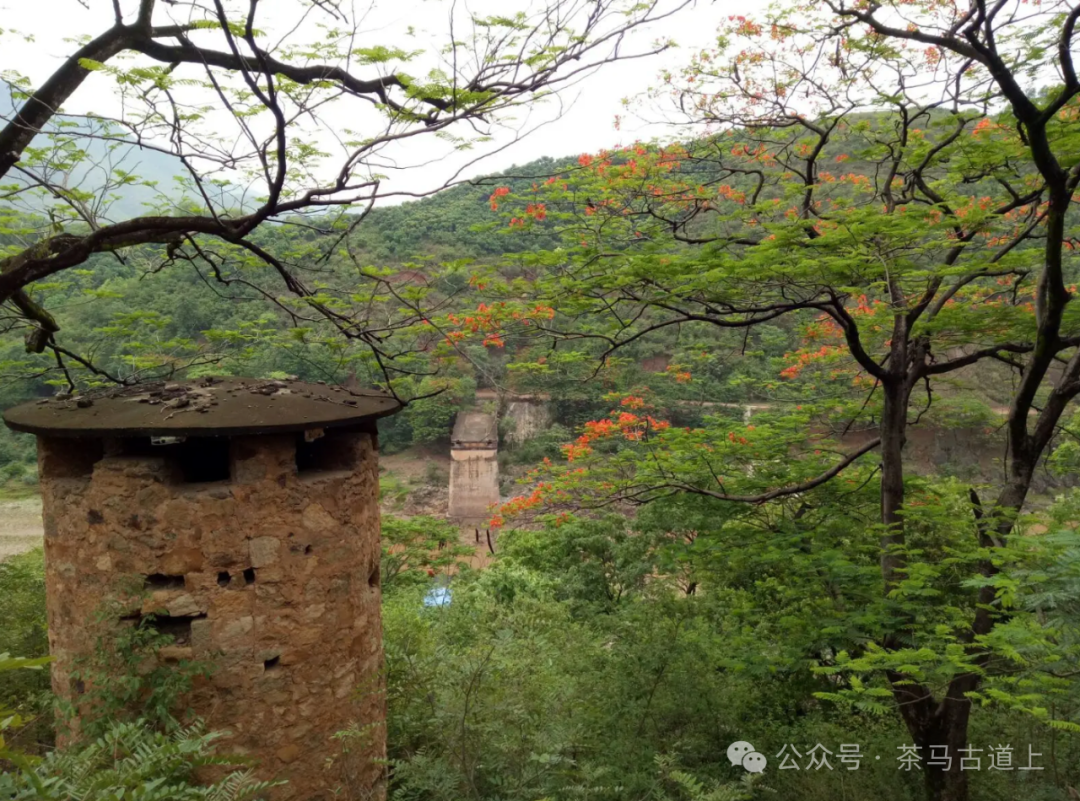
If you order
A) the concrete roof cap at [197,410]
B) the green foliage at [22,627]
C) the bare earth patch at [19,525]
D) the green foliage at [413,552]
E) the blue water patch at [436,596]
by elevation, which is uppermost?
the concrete roof cap at [197,410]

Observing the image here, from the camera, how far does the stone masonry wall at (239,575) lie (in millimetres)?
3521

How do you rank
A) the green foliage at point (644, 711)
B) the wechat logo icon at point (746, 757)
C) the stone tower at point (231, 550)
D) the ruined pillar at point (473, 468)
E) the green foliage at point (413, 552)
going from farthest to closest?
the ruined pillar at point (473, 468)
the green foliage at point (413, 552)
the wechat logo icon at point (746, 757)
the green foliage at point (644, 711)
the stone tower at point (231, 550)

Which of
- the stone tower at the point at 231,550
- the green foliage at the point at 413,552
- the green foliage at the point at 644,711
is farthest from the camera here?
the green foliage at the point at 413,552

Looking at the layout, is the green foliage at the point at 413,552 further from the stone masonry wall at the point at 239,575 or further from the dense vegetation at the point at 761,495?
the stone masonry wall at the point at 239,575

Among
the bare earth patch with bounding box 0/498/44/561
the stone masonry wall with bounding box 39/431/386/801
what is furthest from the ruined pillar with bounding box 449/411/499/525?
the stone masonry wall with bounding box 39/431/386/801

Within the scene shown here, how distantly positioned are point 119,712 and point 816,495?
211 inches

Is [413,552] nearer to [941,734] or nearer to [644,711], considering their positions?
[644,711]

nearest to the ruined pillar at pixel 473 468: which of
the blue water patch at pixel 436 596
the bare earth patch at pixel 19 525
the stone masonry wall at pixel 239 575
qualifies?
the blue water patch at pixel 436 596

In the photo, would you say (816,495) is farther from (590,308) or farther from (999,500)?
(590,308)

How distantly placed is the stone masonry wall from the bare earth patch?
49.7 feet

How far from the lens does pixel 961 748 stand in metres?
4.67

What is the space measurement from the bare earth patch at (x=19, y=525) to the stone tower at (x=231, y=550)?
15.1 m

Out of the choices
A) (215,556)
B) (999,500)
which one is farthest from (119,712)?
(999,500)

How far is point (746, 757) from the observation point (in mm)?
5207
